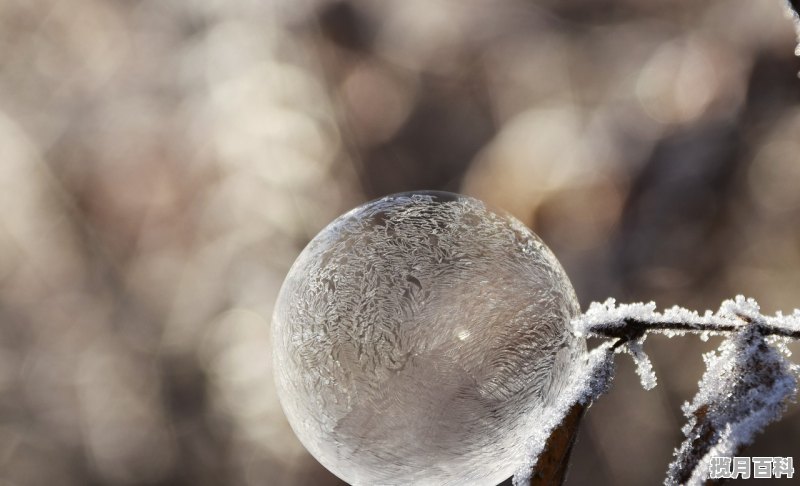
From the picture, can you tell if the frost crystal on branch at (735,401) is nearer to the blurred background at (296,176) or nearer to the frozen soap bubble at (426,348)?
the frozen soap bubble at (426,348)

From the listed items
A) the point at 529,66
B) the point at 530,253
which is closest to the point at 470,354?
the point at 530,253

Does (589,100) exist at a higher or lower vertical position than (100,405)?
higher

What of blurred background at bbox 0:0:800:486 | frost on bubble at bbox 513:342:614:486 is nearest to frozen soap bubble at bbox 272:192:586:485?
frost on bubble at bbox 513:342:614:486

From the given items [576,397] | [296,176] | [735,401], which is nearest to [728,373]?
[735,401]

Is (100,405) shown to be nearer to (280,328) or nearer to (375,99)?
(375,99)

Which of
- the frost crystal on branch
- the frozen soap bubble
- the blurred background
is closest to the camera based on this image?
the frost crystal on branch

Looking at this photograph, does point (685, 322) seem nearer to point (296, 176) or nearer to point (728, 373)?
point (728, 373)

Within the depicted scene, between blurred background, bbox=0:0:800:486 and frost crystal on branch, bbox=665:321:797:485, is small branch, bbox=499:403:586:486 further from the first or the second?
blurred background, bbox=0:0:800:486
